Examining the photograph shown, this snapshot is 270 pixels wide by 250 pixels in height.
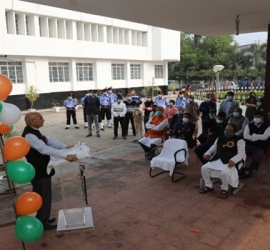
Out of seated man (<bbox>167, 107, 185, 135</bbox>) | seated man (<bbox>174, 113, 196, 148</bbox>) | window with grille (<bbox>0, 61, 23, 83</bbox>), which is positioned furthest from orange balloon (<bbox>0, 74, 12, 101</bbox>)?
window with grille (<bbox>0, 61, 23, 83</bbox>)

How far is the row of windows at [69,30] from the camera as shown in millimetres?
18531

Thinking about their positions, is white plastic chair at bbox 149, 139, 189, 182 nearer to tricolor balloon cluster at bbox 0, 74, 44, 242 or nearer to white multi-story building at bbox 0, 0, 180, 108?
tricolor balloon cluster at bbox 0, 74, 44, 242

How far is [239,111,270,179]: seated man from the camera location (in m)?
5.23

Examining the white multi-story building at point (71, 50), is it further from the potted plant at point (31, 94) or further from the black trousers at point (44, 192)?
the black trousers at point (44, 192)

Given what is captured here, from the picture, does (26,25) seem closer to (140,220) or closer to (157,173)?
(157,173)

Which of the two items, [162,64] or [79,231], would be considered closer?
[79,231]

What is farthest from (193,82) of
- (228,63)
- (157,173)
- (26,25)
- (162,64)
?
(157,173)

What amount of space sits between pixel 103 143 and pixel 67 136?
197 centimetres

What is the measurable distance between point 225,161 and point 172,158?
109 cm

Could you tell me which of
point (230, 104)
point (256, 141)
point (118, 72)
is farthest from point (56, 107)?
point (256, 141)

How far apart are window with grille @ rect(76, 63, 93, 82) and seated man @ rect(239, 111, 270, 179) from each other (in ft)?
61.1

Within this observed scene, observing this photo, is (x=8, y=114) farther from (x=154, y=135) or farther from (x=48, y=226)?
(x=154, y=135)

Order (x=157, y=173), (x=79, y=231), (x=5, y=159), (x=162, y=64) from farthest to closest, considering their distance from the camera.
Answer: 1. (x=162, y=64)
2. (x=157, y=173)
3. (x=79, y=231)
4. (x=5, y=159)

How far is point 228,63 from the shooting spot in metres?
40.2
